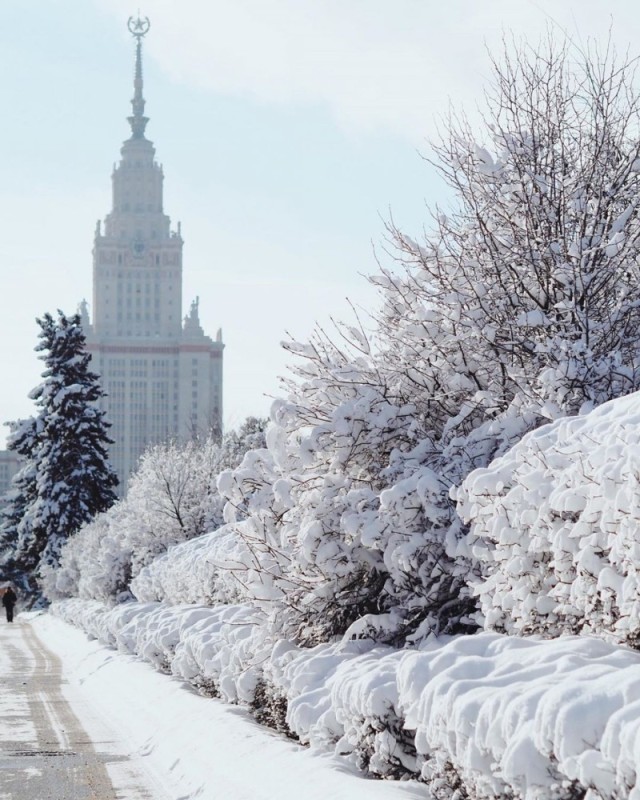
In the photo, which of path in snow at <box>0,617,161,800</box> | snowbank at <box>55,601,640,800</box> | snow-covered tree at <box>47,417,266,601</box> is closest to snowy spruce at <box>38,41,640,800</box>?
snowbank at <box>55,601,640,800</box>

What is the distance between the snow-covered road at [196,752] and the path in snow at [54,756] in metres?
0.05

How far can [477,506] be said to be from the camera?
9367 millimetres

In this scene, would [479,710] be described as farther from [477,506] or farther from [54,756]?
[54,756]

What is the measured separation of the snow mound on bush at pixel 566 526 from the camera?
7.30 m

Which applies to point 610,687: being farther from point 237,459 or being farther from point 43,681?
point 237,459

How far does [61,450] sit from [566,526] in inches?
1972

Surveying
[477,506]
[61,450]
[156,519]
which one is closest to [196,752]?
[477,506]

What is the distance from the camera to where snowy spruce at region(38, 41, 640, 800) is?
704 centimetres

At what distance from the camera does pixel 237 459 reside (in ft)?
146

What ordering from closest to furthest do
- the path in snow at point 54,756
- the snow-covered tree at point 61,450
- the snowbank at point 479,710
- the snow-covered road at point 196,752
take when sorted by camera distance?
the snowbank at point 479,710 < the snow-covered road at point 196,752 < the path in snow at point 54,756 < the snow-covered tree at point 61,450

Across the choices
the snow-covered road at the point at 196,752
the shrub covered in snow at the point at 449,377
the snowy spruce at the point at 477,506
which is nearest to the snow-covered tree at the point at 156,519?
the snow-covered road at the point at 196,752

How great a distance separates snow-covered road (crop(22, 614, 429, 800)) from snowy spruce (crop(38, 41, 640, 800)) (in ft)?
1.05

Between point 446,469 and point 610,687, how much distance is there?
5.60 meters

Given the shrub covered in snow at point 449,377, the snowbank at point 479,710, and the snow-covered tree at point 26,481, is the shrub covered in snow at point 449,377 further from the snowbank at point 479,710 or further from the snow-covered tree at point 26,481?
the snow-covered tree at point 26,481
